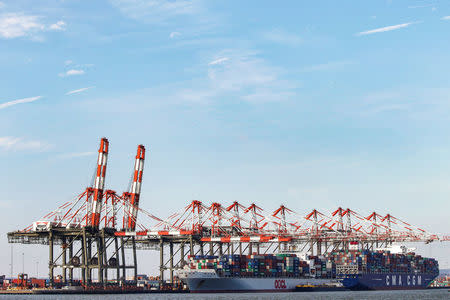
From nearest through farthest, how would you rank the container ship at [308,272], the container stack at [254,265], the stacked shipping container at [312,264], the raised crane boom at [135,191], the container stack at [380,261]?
the container ship at [308,272] → the container stack at [254,265] → the stacked shipping container at [312,264] → the raised crane boom at [135,191] → the container stack at [380,261]

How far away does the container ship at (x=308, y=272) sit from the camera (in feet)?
455

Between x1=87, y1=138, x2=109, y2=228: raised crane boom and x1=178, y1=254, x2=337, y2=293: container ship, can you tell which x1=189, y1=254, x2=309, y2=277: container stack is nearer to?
x1=178, y1=254, x2=337, y2=293: container ship

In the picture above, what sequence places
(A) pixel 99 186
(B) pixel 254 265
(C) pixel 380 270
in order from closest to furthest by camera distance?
(B) pixel 254 265, (A) pixel 99 186, (C) pixel 380 270

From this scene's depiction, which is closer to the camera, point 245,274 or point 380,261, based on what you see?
point 245,274

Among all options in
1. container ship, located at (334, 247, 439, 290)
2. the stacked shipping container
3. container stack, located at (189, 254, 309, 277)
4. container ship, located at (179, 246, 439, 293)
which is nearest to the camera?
container ship, located at (179, 246, 439, 293)

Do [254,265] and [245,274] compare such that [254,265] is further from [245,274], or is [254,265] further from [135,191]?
[135,191]

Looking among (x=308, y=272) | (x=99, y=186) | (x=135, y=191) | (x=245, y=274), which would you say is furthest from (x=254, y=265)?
(x=99, y=186)

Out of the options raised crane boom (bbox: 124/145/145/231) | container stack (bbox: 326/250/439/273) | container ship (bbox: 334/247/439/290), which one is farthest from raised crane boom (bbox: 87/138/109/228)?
container stack (bbox: 326/250/439/273)

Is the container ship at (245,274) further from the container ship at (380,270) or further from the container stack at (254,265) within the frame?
the container ship at (380,270)

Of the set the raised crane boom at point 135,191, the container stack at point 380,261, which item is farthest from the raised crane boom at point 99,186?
the container stack at point 380,261

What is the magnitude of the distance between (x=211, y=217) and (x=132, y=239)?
20412 millimetres

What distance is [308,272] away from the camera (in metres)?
156

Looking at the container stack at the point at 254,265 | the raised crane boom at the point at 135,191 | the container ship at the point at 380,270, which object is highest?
the raised crane boom at the point at 135,191

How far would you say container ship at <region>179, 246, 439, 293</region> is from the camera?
139 metres
